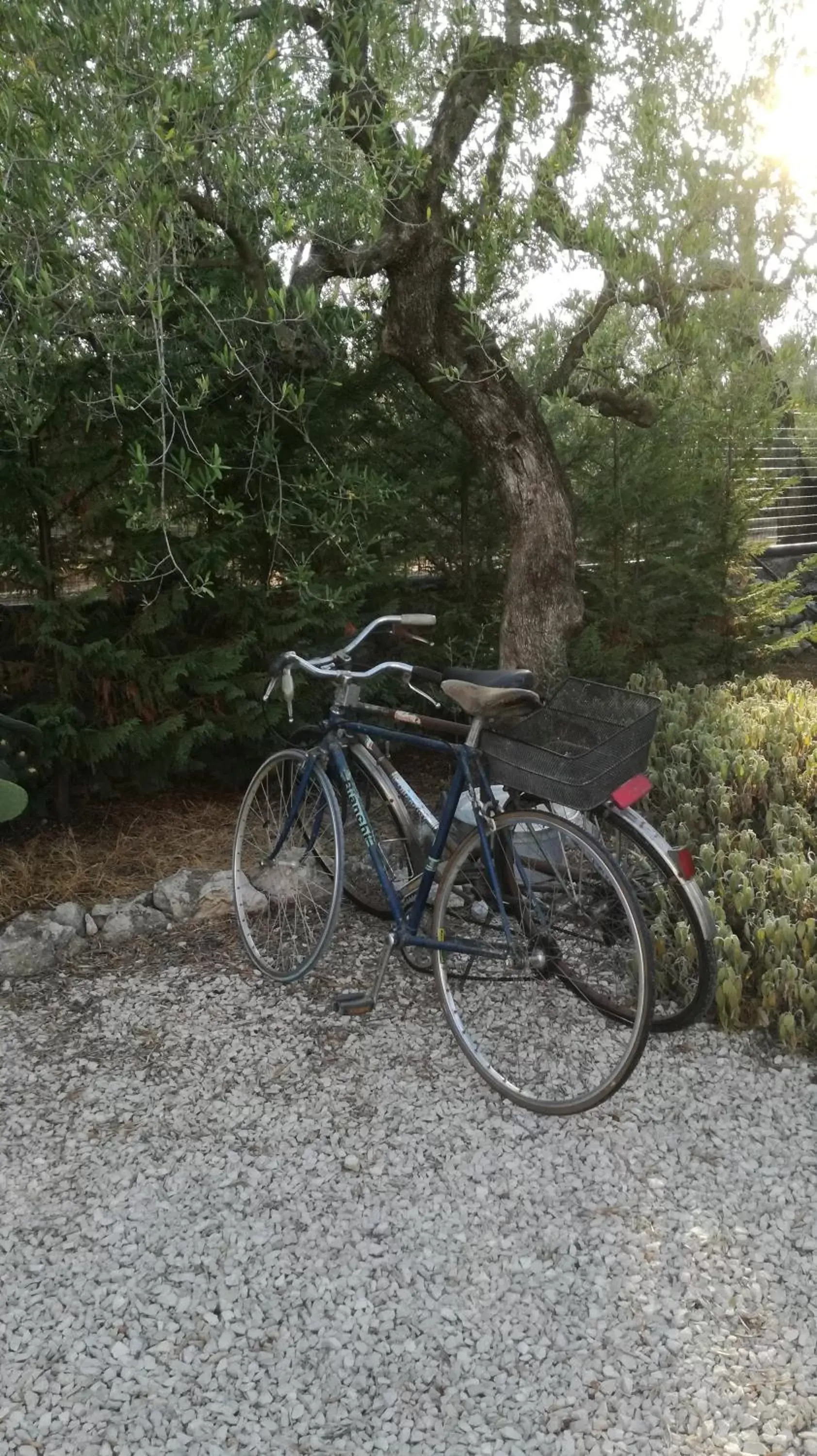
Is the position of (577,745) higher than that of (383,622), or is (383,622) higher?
(383,622)

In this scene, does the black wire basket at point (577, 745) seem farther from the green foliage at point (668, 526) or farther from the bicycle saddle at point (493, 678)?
the green foliage at point (668, 526)

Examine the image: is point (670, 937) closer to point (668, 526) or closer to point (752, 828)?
point (752, 828)

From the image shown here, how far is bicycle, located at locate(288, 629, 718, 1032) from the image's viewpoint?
304 centimetres

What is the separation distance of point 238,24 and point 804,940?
3634 millimetres

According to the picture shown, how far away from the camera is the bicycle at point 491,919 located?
3027mm

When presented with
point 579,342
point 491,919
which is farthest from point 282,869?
point 579,342

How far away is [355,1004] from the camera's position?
3.36 meters

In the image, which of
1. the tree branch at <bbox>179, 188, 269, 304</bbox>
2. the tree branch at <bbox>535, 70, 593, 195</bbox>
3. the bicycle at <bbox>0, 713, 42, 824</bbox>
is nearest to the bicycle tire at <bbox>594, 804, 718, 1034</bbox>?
the bicycle at <bbox>0, 713, 42, 824</bbox>

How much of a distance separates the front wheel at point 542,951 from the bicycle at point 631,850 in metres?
0.13

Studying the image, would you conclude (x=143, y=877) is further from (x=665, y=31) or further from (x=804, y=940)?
(x=665, y=31)

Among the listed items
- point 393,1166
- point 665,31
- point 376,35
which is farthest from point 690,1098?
point 665,31

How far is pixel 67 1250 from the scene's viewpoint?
8.08 feet

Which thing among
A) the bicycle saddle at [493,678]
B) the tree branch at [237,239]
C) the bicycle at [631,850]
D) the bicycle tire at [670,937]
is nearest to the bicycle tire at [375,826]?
the bicycle at [631,850]

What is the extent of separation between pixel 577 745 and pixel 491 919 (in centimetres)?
60
